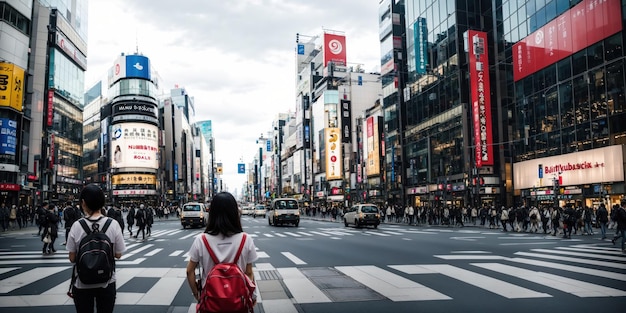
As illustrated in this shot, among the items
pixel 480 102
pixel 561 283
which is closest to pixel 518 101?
pixel 480 102

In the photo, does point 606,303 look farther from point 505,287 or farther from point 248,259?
point 248,259

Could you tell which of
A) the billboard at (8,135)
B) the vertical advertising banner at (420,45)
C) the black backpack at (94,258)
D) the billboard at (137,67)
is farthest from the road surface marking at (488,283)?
the billboard at (137,67)

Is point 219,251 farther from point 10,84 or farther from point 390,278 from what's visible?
point 10,84

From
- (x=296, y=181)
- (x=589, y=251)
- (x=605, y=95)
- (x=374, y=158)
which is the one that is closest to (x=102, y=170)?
(x=296, y=181)

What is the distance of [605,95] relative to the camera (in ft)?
113

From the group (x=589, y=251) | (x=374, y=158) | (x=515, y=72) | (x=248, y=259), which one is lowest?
(x=589, y=251)

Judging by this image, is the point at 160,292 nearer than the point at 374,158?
Yes

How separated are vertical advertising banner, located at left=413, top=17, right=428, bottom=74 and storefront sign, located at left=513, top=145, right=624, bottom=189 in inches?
706

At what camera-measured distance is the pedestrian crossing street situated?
8.11 meters

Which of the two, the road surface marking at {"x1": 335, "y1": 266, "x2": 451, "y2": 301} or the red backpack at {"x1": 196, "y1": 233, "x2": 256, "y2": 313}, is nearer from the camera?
the red backpack at {"x1": 196, "y1": 233, "x2": 256, "y2": 313}

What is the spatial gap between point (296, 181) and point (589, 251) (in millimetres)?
127815

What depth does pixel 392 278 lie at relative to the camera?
993 cm

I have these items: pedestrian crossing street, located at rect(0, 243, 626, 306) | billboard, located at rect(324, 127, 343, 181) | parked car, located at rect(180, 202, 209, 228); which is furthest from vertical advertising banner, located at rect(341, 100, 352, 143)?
pedestrian crossing street, located at rect(0, 243, 626, 306)

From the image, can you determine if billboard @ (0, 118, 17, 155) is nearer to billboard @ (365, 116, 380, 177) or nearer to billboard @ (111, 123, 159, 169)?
billboard @ (365, 116, 380, 177)
